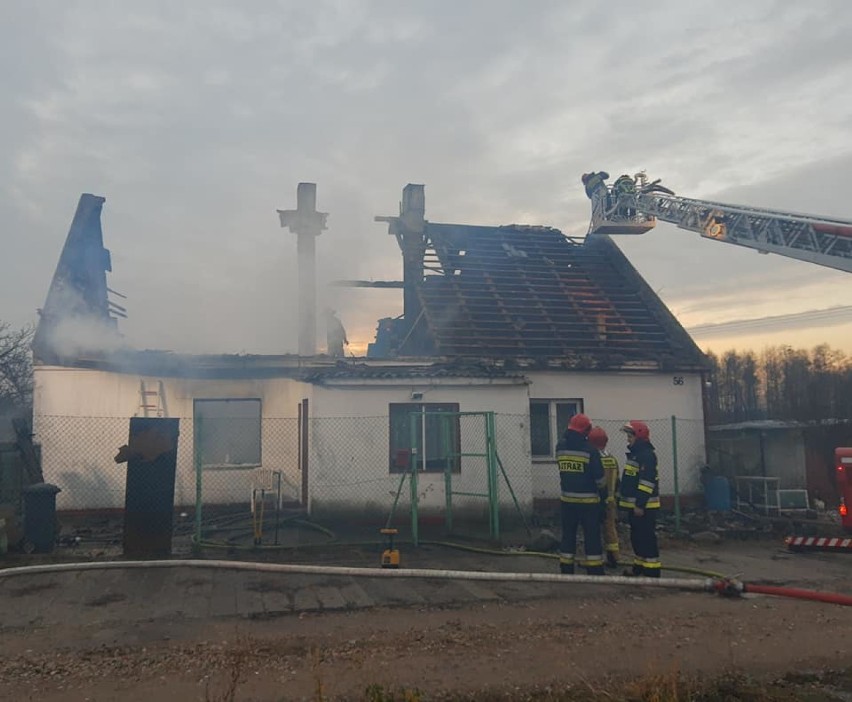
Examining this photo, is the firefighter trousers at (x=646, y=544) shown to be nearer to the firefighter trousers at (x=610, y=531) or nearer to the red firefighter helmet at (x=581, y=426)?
the firefighter trousers at (x=610, y=531)

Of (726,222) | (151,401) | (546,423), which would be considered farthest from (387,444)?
(726,222)

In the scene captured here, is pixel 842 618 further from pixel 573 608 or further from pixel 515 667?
pixel 515 667

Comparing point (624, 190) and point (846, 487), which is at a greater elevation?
point (624, 190)

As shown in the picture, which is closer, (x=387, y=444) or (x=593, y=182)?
(x=387, y=444)

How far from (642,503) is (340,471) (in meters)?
5.71

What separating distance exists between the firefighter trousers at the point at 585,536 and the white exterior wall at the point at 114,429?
19.7ft

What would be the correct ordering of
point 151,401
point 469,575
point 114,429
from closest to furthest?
point 469,575, point 114,429, point 151,401

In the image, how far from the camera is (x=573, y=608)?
22.3ft

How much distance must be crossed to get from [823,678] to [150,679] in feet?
15.3

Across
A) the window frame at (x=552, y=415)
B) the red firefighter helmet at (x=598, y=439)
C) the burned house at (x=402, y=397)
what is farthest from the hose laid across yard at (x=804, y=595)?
the window frame at (x=552, y=415)

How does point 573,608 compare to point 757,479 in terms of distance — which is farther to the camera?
point 757,479

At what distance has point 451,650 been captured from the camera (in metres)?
5.40

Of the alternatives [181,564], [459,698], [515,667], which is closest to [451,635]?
[515,667]

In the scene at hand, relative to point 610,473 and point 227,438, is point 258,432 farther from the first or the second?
point 610,473
